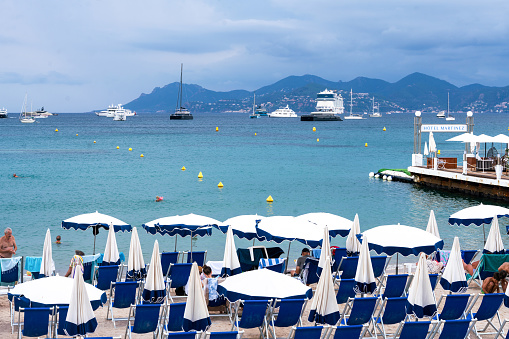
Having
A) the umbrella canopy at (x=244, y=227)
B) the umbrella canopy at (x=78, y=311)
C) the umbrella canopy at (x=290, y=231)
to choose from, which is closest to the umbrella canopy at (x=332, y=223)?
the umbrella canopy at (x=290, y=231)

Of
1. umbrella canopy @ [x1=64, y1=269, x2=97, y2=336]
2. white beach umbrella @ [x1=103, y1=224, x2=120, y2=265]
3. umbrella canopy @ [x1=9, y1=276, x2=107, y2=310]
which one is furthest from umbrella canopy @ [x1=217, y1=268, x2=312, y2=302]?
white beach umbrella @ [x1=103, y1=224, x2=120, y2=265]

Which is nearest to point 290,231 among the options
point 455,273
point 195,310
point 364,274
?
point 364,274

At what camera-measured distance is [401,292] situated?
10.0 meters

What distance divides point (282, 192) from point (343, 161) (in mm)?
23088

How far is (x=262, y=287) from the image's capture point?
840cm

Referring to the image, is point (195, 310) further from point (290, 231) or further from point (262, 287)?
point (290, 231)

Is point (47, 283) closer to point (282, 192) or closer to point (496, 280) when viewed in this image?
point (496, 280)

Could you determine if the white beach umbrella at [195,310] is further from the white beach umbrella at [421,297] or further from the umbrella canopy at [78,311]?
the white beach umbrella at [421,297]

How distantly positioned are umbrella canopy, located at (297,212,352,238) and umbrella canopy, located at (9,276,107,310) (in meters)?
5.70

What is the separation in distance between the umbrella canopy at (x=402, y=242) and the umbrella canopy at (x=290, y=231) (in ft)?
3.90

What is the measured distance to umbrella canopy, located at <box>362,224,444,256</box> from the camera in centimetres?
1062

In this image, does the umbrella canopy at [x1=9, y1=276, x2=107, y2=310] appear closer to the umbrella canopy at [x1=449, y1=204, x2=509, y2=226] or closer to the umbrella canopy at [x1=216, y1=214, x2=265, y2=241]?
the umbrella canopy at [x1=216, y1=214, x2=265, y2=241]

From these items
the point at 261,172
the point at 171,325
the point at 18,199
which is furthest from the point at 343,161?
the point at 171,325

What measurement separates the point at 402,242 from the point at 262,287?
11.1ft
